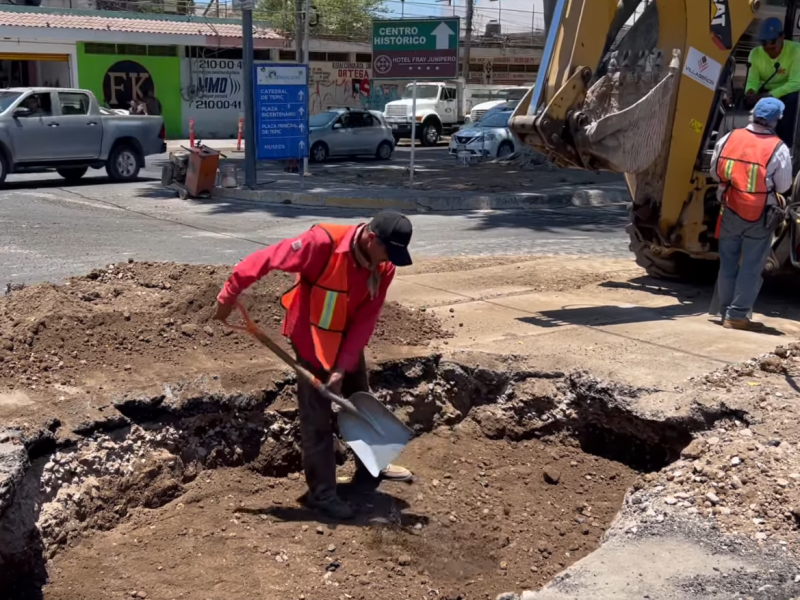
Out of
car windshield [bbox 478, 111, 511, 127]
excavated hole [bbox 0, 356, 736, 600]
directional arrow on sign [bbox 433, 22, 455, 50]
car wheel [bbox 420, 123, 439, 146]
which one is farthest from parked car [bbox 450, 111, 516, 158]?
excavated hole [bbox 0, 356, 736, 600]

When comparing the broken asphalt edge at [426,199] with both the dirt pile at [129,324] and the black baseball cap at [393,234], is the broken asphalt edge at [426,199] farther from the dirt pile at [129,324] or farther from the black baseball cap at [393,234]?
the black baseball cap at [393,234]

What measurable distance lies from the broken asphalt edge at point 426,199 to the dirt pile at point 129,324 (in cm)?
Result: 837

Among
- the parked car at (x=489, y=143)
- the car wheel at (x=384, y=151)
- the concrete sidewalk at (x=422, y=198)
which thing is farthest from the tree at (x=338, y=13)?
the concrete sidewalk at (x=422, y=198)

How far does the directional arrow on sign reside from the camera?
16406 millimetres

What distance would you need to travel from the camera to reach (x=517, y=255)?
10.7 metres

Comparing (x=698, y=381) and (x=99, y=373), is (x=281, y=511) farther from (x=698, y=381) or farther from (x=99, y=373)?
(x=698, y=381)

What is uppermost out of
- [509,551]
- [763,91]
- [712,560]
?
[763,91]

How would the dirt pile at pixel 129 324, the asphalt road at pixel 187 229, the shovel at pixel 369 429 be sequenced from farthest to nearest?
the asphalt road at pixel 187 229
the dirt pile at pixel 129 324
the shovel at pixel 369 429

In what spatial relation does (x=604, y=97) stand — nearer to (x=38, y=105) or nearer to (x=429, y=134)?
(x=38, y=105)

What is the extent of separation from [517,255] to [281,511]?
6217mm

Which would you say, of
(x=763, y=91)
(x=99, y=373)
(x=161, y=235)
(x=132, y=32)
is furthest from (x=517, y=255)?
(x=132, y=32)

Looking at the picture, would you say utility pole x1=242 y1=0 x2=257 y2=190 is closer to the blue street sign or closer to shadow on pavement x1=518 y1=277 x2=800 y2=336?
the blue street sign

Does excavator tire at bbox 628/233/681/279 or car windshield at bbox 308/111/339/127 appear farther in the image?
car windshield at bbox 308/111/339/127

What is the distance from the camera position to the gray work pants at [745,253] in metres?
6.98
